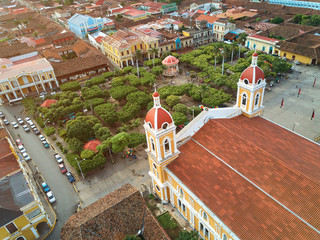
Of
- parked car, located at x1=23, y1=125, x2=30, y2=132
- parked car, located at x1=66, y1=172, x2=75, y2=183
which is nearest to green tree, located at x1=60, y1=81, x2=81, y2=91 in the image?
parked car, located at x1=23, y1=125, x2=30, y2=132

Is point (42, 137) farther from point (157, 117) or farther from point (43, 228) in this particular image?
point (157, 117)

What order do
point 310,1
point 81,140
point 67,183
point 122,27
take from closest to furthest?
point 67,183
point 81,140
point 122,27
point 310,1

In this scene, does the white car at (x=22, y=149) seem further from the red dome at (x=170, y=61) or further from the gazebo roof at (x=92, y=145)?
the red dome at (x=170, y=61)

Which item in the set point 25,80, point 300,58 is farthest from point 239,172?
point 25,80

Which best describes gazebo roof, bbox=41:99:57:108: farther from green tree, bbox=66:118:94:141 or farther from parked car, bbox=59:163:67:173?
parked car, bbox=59:163:67:173

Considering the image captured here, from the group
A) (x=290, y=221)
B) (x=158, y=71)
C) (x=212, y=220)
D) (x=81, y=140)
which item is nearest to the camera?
(x=290, y=221)

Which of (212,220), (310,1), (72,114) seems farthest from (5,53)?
(310,1)

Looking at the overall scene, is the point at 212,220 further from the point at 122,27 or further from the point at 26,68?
the point at 122,27
